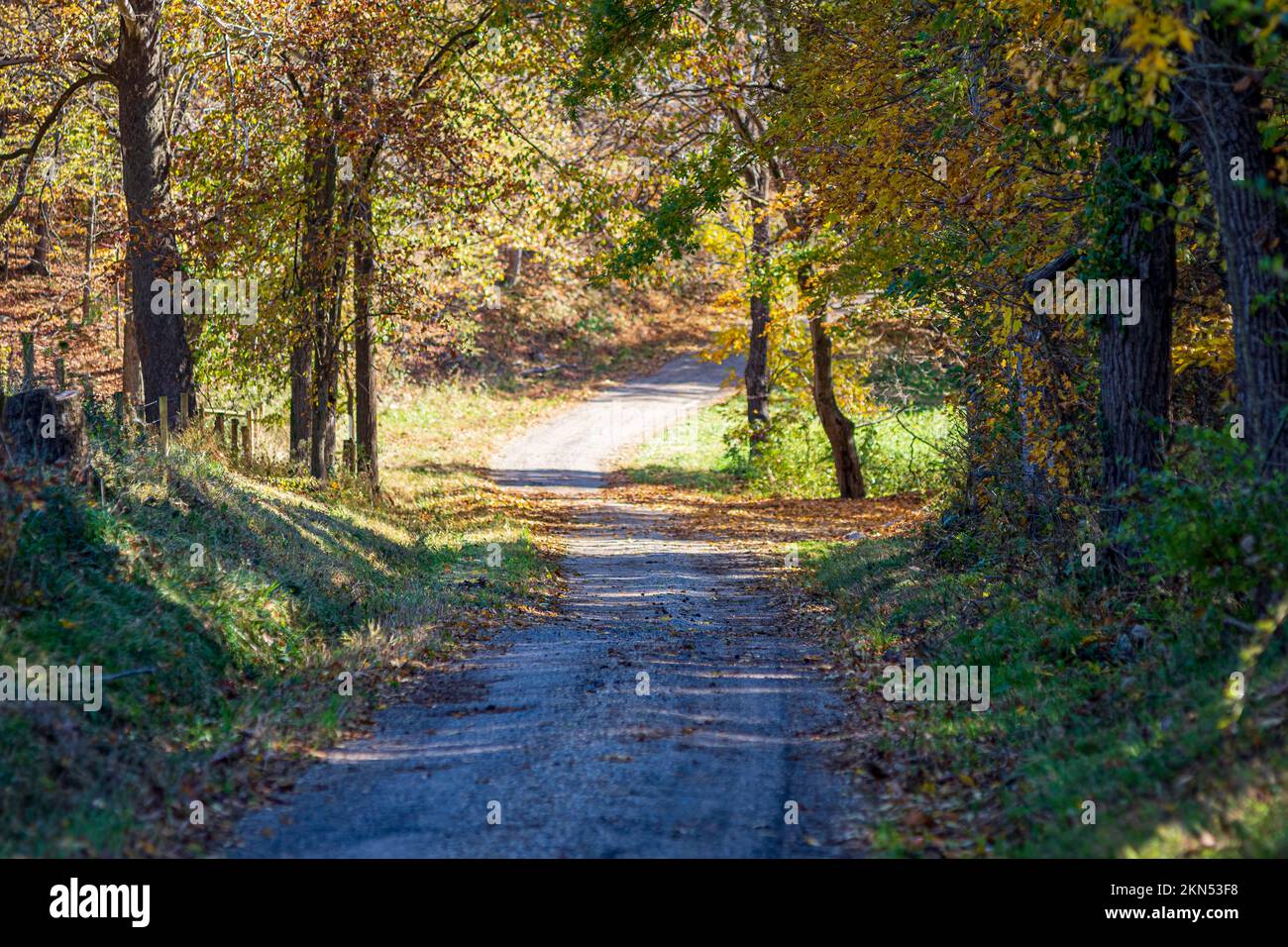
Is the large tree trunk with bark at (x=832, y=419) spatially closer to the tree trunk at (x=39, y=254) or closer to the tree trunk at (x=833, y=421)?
the tree trunk at (x=833, y=421)

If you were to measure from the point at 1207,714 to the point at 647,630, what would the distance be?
21.2ft

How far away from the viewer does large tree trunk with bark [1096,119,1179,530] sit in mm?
9578

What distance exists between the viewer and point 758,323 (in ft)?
88.4

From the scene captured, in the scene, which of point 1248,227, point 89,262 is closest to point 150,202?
point 1248,227

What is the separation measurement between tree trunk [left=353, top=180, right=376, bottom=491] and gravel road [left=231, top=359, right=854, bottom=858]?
24.8 ft

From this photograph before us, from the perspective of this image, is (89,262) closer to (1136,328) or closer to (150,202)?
(150,202)

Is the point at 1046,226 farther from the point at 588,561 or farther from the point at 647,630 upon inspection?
the point at 588,561

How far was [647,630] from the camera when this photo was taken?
12438 millimetres

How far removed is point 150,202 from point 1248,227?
536 inches

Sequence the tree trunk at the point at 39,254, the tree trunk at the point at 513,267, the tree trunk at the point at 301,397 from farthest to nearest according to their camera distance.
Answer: the tree trunk at the point at 513,267 → the tree trunk at the point at 39,254 → the tree trunk at the point at 301,397

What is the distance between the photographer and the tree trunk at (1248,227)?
7934 millimetres

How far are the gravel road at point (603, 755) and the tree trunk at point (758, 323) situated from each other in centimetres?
1162

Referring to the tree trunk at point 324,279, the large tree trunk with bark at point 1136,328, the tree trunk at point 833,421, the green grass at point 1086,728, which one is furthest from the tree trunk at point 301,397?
the large tree trunk with bark at point 1136,328

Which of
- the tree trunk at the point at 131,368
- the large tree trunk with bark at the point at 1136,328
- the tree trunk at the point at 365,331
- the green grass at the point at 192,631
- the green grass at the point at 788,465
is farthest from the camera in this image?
the green grass at the point at 788,465
